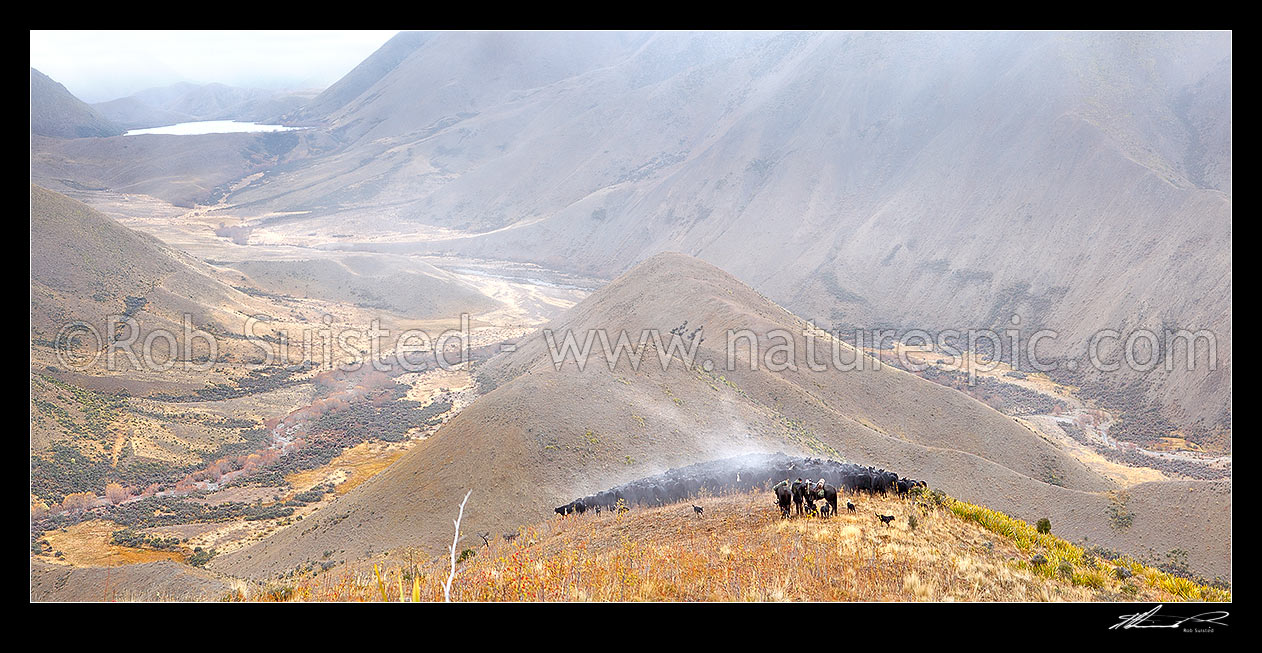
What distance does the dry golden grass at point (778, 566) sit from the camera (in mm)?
7266

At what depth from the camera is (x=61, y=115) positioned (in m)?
134

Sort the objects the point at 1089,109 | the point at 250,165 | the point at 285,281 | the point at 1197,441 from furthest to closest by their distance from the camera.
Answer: the point at 250,165, the point at 285,281, the point at 1089,109, the point at 1197,441

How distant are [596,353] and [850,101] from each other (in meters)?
66.3

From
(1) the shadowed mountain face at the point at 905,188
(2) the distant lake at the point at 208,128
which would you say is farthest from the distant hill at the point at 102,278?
(2) the distant lake at the point at 208,128

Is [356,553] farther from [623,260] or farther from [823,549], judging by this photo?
[623,260]

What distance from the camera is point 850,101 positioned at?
3137 inches

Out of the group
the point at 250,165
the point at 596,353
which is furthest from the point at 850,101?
the point at 250,165

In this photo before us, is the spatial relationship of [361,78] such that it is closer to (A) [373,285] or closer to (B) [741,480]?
(A) [373,285]

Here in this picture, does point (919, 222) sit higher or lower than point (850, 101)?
lower

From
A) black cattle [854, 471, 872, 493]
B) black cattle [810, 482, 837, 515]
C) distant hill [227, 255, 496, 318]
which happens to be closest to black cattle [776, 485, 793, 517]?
black cattle [810, 482, 837, 515]

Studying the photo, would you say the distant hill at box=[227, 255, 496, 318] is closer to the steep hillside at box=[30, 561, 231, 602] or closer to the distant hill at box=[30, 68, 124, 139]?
the steep hillside at box=[30, 561, 231, 602]
